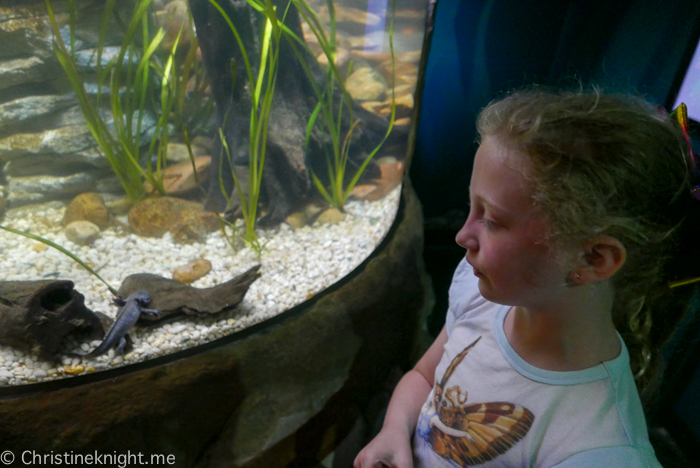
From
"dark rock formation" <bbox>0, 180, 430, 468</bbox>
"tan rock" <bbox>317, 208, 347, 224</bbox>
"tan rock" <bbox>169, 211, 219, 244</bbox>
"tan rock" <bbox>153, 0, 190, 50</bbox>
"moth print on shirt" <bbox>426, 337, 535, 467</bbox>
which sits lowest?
"dark rock formation" <bbox>0, 180, 430, 468</bbox>

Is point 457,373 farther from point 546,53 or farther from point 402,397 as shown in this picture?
point 546,53

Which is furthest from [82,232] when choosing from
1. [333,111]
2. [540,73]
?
[540,73]

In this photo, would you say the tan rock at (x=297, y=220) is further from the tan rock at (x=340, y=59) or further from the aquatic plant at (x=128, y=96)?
the tan rock at (x=340, y=59)

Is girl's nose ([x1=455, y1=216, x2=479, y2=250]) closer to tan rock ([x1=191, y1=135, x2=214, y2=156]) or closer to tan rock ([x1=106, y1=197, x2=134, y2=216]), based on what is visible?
tan rock ([x1=191, y1=135, x2=214, y2=156])

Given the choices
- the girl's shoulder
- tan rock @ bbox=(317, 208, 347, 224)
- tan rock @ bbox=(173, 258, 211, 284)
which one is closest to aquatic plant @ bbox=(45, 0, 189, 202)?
tan rock @ bbox=(173, 258, 211, 284)

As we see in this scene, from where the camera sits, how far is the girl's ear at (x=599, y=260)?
0.72m

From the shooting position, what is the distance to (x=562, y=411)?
820 mm

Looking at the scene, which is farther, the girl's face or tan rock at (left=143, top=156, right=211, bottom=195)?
tan rock at (left=143, top=156, right=211, bottom=195)

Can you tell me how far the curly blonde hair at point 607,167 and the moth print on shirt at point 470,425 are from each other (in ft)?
1.24

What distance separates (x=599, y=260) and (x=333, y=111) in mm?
1718

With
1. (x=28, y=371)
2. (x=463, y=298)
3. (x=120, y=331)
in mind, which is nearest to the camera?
(x=463, y=298)

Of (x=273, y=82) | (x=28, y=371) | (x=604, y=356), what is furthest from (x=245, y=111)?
(x=604, y=356)

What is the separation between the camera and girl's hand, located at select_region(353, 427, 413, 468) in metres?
1.06

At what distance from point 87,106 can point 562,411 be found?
2043 millimetres
